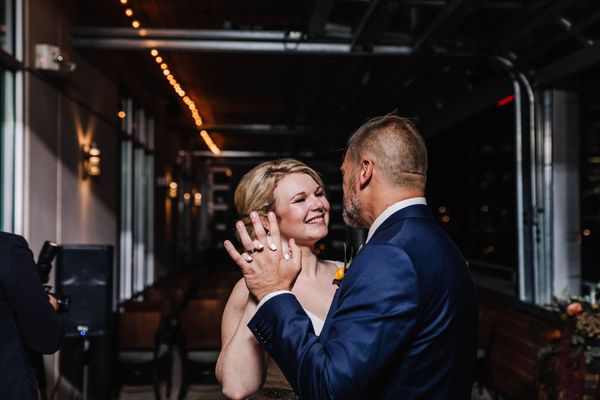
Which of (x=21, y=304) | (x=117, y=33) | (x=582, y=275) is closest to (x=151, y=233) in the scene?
(x=117, y=33)

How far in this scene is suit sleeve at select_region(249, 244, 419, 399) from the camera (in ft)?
4.16

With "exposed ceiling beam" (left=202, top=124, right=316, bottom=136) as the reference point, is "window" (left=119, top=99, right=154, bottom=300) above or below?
below

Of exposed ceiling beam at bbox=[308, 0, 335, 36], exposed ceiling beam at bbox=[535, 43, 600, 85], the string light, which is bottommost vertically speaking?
exposed ceiling beam at bbox=[535, 43, 600, 85]

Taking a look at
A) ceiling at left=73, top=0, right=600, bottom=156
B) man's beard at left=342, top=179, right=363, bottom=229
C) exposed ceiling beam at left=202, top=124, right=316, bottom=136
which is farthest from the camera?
exposed ceiling beam at left=202, top=124, right=316, bottom=136

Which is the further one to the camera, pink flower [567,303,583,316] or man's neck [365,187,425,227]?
pink flower [567,303,583,316]

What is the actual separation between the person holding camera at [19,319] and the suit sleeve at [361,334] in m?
1.68

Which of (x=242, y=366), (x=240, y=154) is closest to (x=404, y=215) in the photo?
(x=242, y=366)

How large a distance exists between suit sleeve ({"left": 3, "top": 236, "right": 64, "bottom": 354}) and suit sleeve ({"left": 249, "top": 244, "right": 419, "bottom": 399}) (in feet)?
5.51

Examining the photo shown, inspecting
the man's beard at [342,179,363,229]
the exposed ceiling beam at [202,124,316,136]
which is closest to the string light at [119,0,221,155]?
the exposed ceiling beam at [202,124,316,136]

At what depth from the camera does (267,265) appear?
147 centimetres

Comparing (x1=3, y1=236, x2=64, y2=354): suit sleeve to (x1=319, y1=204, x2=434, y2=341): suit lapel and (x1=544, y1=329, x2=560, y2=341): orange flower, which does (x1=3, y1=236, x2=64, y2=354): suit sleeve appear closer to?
(x1=319, y1=204, x2=434, y2=341): suit lapel

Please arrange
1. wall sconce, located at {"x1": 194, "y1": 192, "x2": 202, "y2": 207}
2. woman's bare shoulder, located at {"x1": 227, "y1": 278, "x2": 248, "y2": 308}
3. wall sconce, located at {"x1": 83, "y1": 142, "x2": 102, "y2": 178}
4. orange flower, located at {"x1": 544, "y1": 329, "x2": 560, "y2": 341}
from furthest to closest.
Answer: wall sconce, located at {"x1": 194, "y1": 192, "x2": 202, "y2": 207} < wall sconce, located at {"x1": 83, "y1": 142, "x2": 102, "y2": 178} < orange flower, located at {"x1": 544, "y1": 329, "x2": 560, "y2": 341} < woman's bare shoulder, located at {"x1": 227, "y1": 278, "x2": 248, "y2": 308}

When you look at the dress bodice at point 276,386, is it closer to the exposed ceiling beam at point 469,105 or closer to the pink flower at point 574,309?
the pink flower at point 574,309

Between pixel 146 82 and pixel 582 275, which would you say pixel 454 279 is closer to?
pixel 582 275
